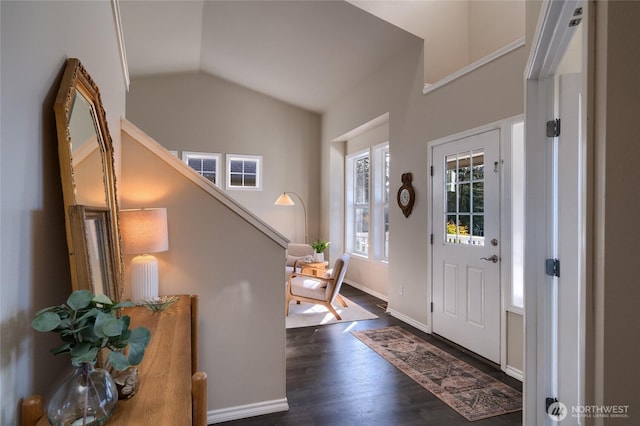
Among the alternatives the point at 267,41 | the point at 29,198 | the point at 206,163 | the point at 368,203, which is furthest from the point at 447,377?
the point at 206,163

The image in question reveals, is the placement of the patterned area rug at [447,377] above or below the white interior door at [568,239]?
below

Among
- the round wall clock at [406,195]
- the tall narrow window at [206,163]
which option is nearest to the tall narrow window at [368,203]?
the round wall clock at [406,195]

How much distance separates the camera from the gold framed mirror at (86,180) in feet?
3.03

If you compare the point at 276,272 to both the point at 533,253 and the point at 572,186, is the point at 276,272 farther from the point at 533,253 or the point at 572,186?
the point at 572,186

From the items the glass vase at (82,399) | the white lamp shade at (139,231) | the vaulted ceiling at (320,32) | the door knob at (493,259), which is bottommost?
the door knob at (493,259)

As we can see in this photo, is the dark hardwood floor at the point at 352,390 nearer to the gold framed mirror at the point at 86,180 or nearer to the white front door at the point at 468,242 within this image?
the white front door at the point at 468,242

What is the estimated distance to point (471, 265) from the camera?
134 inches

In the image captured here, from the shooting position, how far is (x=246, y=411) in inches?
89.6

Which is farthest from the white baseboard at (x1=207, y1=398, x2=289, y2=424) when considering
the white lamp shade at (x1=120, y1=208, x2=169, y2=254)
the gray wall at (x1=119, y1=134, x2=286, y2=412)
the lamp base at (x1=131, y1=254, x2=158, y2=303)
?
the white lamp shade at (x1=120, y1=208, x2=169, y2=254)

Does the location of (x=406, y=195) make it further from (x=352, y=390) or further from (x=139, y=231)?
(x=139, y=231)

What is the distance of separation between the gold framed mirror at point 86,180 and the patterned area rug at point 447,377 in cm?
238

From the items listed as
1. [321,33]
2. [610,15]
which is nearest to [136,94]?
[321,33]

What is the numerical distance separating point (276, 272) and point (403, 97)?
10.3 feet

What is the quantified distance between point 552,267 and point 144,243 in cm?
219
